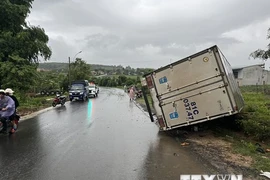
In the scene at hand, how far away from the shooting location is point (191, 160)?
6516mm

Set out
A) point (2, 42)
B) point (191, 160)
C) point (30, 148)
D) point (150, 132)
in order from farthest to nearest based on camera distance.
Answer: point (2, 42) < point (150, 132) < point (30, 148) < point (191, 160)

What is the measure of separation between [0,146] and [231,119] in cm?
875

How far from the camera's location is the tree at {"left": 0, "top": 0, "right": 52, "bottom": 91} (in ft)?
69.2

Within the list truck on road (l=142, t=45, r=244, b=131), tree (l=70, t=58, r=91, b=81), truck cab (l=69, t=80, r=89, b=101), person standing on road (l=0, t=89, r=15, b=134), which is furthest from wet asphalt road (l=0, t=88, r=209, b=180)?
tree (l=70, t=58, r=91, b=81)

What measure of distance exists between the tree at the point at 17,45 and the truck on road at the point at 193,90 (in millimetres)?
15380

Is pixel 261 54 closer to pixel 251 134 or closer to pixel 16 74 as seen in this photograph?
pixel 251 134

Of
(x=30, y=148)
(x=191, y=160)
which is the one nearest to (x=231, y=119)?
(x=191, y=160)

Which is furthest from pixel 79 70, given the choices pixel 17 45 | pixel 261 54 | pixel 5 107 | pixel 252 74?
pixel 5 107

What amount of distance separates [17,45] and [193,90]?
19.6 m

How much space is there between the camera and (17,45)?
23156 mm

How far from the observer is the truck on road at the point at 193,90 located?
8.37m

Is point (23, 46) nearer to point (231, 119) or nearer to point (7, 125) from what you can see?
point (7, 125)

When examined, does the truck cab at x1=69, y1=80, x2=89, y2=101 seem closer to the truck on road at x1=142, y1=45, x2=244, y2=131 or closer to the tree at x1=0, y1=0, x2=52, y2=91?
the tree at x1=0, y1=0, x2=52, y2=91

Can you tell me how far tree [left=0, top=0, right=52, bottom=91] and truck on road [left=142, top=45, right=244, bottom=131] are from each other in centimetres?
1538
